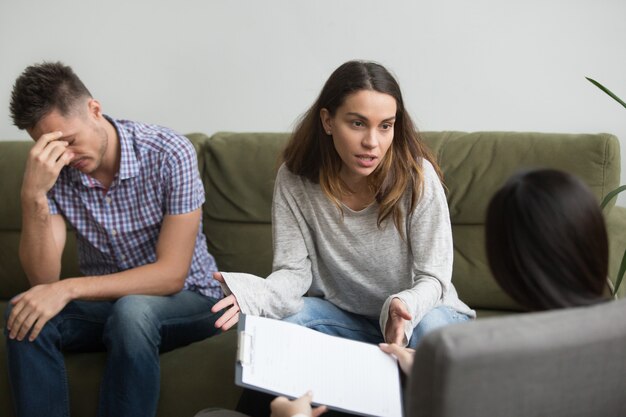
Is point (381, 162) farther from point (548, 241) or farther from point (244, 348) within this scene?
point (548, 241)

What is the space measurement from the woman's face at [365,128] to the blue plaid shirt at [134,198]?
0.49 m

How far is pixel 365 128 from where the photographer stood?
1639 millimetres

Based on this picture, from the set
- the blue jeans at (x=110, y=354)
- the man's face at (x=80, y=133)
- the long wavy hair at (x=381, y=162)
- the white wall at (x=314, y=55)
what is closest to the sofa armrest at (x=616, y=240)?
the white wall at (x=314, y=55)

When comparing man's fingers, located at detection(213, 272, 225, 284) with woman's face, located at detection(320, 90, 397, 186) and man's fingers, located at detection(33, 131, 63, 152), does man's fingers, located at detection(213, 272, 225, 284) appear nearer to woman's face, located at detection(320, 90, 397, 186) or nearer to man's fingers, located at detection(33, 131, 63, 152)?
woman's face, located at detection(320, 90, 397, 186)

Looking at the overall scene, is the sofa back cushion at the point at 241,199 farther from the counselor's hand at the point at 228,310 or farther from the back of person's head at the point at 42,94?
the counselor's hand at the point at 228,310

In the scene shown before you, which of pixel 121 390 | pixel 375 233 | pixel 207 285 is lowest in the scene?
pixel 121 390

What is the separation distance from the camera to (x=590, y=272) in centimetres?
87

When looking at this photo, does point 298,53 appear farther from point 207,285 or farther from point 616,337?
point 616,337

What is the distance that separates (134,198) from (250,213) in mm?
422

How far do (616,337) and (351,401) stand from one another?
52cm

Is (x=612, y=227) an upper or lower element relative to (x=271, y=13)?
lower

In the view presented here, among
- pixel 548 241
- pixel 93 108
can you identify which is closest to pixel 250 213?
pixel 93 108

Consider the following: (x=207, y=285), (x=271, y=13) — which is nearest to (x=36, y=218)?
(x=207, y=285)

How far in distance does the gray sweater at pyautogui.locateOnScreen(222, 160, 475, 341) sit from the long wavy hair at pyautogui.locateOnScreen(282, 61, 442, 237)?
27 millimetres
